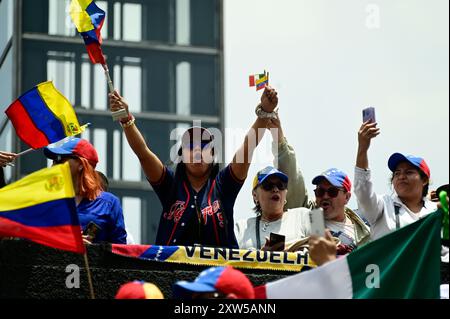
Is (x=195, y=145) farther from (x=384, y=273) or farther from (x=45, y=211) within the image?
(x=384, y=273)

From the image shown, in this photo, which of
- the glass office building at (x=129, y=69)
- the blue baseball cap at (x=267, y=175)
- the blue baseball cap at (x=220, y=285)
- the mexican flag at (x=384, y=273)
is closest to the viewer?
the blue baseball cap at (x=220, y=285)

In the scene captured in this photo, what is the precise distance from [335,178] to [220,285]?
11.5ft

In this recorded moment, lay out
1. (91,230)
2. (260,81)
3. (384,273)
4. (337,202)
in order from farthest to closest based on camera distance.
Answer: (337,202)
(260,81)
(91,230)
(384,273)

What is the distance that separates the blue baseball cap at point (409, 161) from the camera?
1207cm

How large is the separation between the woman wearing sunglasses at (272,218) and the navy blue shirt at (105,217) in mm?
992

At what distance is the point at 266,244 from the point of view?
1172cm

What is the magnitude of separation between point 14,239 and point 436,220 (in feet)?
9.60

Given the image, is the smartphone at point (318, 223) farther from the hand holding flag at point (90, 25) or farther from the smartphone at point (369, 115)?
the hand holding flag at point (90, 25)

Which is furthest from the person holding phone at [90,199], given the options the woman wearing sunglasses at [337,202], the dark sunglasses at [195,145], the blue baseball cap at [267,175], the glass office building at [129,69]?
the glass office building at [129,69]

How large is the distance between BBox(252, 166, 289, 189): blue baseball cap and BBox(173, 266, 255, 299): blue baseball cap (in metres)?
3.11

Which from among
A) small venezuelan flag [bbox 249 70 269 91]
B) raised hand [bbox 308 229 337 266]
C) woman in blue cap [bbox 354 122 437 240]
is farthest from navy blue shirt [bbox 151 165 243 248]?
raised hand [bbox 308 229 337 266]

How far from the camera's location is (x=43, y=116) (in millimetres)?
13312

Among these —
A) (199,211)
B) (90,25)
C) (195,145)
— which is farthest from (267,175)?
(90,25)
